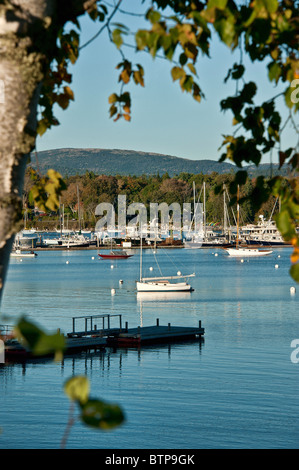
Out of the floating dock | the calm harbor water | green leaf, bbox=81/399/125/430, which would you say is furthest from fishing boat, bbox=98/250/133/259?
green leaf, bbox=81/399/125/430

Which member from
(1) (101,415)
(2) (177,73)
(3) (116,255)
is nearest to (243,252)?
(3) (116,255)

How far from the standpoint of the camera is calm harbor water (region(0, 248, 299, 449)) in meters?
22.2

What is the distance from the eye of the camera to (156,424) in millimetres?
23219

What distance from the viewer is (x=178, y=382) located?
94.7ft

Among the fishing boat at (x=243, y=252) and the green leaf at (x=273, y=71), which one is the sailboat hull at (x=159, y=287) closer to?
the fishing boat at (x=243, y=252)

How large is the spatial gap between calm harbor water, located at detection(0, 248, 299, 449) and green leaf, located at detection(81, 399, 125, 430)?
12.1ft

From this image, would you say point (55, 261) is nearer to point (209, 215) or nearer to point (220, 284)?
point (220, 284)

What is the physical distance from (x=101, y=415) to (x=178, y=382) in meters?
27.5

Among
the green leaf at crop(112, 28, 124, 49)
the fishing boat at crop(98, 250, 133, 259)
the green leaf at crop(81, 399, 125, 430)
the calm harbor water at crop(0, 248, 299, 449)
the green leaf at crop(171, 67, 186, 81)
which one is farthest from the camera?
the fishing boat at crop(98, 250, 133, 259)

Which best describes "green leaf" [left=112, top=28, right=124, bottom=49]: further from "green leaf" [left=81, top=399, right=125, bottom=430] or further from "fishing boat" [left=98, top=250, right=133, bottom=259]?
"fishing boat" [left=98, top=250, right=133, bottom=259]

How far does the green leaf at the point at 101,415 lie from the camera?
202 cm

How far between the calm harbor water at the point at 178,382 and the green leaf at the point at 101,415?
370 cm

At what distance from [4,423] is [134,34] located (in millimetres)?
22353

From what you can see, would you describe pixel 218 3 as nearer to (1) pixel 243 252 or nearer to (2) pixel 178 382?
(2) pixel 178 382
